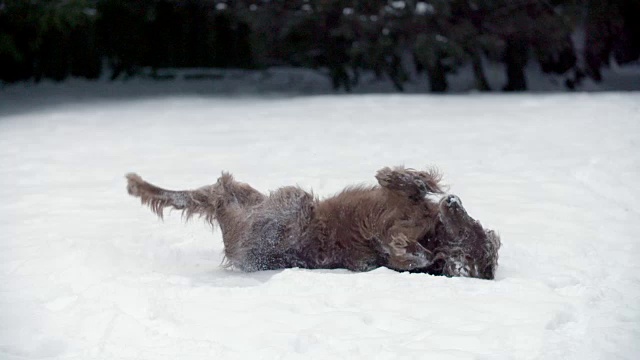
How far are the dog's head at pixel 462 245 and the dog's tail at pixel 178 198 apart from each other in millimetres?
1242

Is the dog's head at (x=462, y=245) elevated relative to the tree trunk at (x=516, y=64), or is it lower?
lower

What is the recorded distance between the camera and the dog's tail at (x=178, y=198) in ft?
14.8

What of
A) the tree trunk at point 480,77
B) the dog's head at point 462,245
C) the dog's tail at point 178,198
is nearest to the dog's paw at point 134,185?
the dog's tail at point 178,198

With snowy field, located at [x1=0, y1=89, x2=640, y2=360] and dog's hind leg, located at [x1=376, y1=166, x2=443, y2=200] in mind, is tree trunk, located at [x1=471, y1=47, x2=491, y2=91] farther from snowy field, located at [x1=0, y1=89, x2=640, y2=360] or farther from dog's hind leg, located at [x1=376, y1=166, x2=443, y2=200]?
dog's hind leg, located at [x1=376, y1=166, x2=443, y2=200]

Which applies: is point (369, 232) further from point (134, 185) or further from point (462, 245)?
point (134, 185)

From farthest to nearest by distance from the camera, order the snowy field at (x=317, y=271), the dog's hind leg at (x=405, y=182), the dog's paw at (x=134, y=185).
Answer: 1. the dog's paw at (x=134, y=185)
2. the dog's hind leg at (x=405, y=182)
3. the snowy field at (x=317, y=271)

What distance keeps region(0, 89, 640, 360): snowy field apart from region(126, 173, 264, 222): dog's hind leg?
0.26 m

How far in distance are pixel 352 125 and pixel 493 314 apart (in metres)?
5.61

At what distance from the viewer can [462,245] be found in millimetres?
4055

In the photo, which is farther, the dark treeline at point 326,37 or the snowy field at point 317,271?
the dark treeline at point 326,37

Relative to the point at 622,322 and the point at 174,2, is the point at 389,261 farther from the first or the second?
the point at 174,2

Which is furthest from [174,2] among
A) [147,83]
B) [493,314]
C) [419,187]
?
[493,314]

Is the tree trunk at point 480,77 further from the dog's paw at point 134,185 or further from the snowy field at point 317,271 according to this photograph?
the dog's paw at point 134,185

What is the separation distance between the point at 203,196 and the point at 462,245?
1407 millimetres
